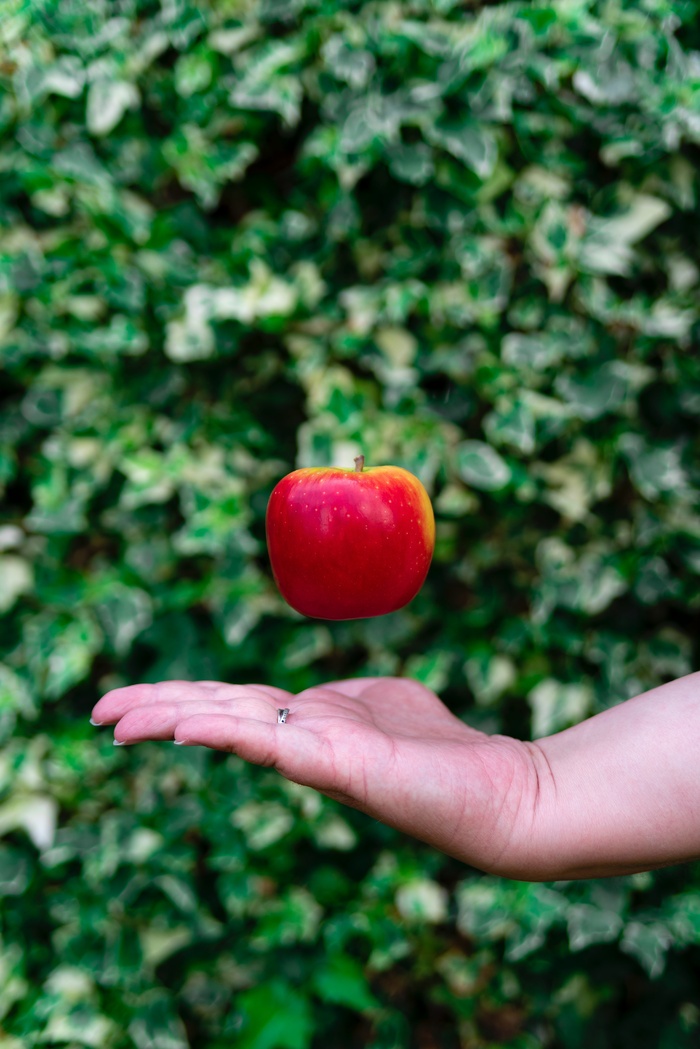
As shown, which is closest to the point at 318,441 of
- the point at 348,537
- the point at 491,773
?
the point at 348,537

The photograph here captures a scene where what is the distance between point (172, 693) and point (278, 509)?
0.81 feet

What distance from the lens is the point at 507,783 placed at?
87cm

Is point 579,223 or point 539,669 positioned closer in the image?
point 579,223

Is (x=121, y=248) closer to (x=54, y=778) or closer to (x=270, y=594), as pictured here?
(x=270, y=594)

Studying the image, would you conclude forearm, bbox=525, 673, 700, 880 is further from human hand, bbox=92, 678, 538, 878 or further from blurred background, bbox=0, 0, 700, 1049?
blurred background, bbox=0, 0, 700, 1049

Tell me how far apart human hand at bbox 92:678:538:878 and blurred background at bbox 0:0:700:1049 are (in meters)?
0.50

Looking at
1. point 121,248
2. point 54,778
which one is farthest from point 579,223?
point 54,778

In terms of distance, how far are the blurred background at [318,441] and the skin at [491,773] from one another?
515 millimetres

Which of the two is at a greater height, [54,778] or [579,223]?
[579,223]

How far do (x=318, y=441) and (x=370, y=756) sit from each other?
0.66 m

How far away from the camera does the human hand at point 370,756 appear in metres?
0.75

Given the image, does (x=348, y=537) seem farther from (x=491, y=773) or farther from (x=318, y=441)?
(x=318, y=441)

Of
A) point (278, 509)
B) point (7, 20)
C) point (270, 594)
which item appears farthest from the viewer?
point (270, 594)

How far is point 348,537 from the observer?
37.0 inches
